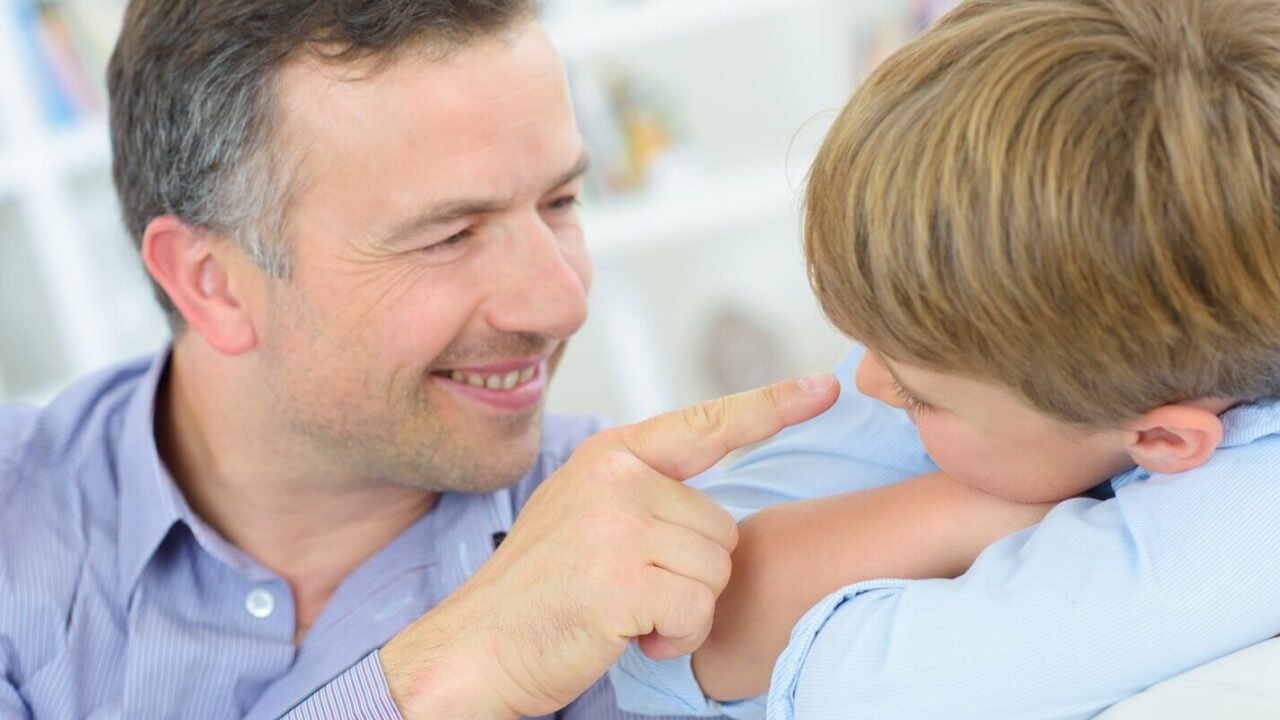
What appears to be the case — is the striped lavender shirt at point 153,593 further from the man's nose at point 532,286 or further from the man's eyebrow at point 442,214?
the man's eyebrow at point 442,214

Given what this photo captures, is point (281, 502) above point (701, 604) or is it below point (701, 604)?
below

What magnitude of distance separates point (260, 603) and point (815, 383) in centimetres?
78

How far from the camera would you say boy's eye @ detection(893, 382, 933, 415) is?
108 centimetres

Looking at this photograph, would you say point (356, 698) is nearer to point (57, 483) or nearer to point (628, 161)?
point (57, 483)

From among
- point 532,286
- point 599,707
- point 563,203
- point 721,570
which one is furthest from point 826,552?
point 563,203

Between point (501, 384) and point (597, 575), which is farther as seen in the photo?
point (501, 384)

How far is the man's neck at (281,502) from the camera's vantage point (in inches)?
65.9

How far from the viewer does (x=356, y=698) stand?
4.14 ft

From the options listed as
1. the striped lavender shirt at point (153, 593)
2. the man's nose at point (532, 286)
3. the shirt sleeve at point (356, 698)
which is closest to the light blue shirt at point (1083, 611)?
the shirt sleeve at point (356, 698)

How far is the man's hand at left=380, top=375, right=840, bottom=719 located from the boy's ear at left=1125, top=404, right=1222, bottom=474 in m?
0.26

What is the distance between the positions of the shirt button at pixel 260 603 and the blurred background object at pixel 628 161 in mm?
1807

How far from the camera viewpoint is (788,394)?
3.76 feet

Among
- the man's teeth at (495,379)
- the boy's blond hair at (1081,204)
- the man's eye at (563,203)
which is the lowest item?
the man's teeth at (495,379)

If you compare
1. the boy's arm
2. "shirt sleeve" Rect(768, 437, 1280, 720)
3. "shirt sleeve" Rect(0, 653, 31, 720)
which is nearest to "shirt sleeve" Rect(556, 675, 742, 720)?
the boy's arm
